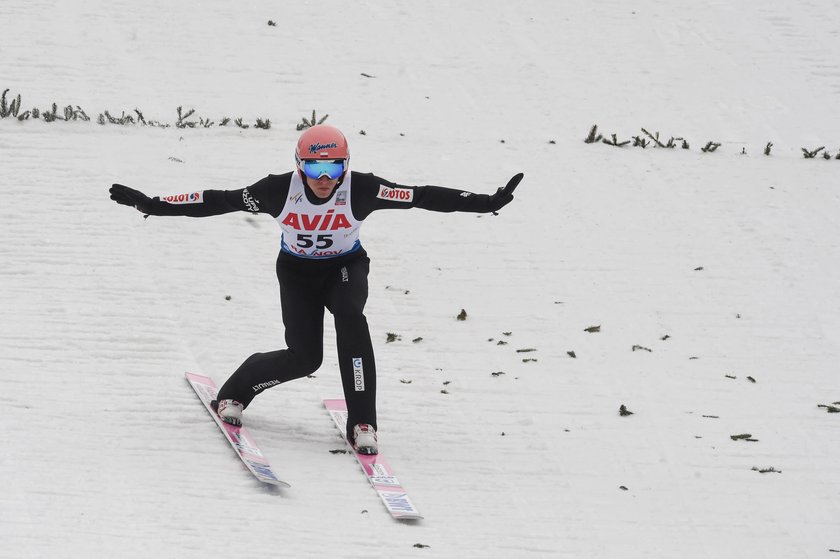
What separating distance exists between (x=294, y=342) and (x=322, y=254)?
1.62 ft

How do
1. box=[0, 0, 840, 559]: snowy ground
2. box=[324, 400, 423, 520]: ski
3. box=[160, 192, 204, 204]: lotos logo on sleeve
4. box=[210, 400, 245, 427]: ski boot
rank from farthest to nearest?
box=[210, 400, 245, 427]: ski boot
box=[160, 192, 204, 204]: lotos logo on sleeve
box=[0, 0, 840, 559]: snowy ground
box=[324, 400, 423, 520]: ski

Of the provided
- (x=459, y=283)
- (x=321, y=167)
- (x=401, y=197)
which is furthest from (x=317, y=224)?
(x=459, y=283)

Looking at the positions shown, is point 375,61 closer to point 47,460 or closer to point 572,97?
point 572,97

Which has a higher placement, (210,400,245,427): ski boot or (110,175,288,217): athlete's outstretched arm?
(110,175,288,217): athlete's outstretched arm

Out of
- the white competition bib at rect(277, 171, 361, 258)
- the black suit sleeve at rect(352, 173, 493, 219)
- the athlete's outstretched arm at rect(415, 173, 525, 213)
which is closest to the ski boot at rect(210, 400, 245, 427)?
the white competition bib at rect(277, 171, 361, 258)

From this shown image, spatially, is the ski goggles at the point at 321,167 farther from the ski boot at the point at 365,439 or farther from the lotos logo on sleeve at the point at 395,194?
the ski boot at the point at 365,439

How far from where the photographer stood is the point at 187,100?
1090cm

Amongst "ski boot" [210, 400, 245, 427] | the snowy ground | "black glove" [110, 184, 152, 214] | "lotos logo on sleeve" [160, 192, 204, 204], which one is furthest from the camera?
"ski boot" [210, 400, 245, 427]

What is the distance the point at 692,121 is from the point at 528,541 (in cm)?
715

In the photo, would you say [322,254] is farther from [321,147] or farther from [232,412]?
[232,412]

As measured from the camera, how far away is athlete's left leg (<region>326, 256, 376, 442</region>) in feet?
18.9

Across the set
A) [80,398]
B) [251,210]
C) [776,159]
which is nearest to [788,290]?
[776,159]

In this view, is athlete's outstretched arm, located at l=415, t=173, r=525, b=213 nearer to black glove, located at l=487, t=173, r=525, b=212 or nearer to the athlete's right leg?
black glove, located at l=487, t=173, r=525, b=212

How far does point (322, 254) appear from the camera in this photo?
584cm
